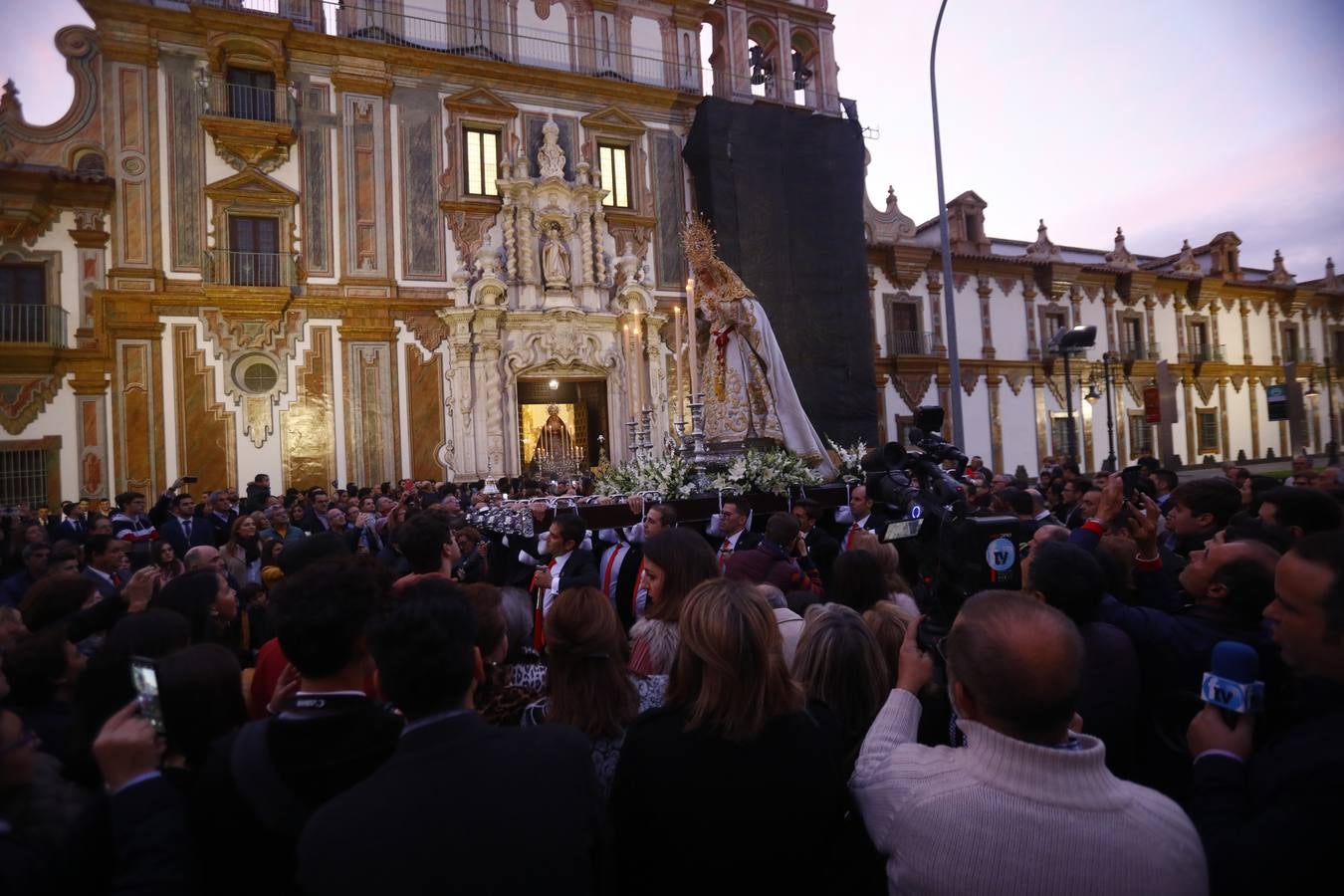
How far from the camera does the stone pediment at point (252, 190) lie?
1545 cm

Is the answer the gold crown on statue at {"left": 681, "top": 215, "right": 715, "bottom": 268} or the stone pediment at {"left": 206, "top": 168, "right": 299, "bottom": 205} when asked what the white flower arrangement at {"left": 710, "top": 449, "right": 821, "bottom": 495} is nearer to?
the gold crown on statue at {"left": 681, "top": 215, "right": 715, "bottom": 268}

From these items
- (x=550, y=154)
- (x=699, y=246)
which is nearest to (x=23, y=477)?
(x=550, y=154)

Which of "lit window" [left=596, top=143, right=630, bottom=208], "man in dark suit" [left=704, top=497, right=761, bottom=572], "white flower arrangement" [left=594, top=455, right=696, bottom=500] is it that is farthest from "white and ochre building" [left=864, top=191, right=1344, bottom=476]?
"man in dark suit" [left=704, top=497, right=761, bottom=572]

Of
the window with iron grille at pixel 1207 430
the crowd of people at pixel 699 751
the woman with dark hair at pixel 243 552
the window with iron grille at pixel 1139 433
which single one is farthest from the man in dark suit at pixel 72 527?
the window with iron grille at pixel 1207 430

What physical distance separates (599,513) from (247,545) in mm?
3306

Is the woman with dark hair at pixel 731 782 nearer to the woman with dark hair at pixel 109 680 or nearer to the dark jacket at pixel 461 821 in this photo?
the dark jacket at pixel 461 821

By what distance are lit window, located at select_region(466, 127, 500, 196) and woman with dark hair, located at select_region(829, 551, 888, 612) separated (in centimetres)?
1629

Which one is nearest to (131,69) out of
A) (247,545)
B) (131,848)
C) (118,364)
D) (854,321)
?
(118,364)

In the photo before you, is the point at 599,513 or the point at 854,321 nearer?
the point at 599,513

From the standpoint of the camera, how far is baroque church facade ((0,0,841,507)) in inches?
571

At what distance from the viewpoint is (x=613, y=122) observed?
1903 centimetres

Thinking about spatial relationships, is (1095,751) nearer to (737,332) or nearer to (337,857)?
(337,857)

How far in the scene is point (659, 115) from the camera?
65.0ft

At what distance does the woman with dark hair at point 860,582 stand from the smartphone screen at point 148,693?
2578mm
